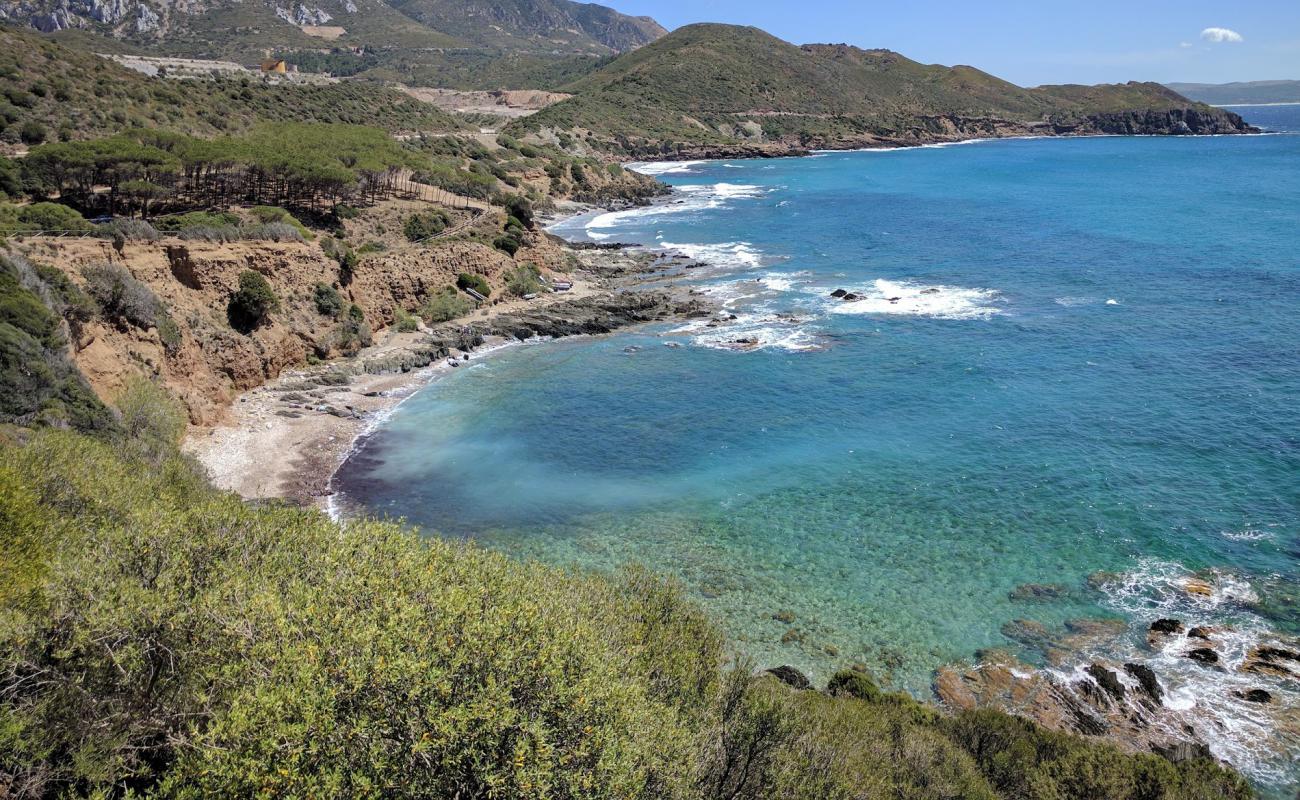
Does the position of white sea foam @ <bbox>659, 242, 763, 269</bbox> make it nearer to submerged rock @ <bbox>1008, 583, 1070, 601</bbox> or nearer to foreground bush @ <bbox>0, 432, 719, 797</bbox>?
submerged rock @ <bbox>1008, 583, 1070, 601</bbox>

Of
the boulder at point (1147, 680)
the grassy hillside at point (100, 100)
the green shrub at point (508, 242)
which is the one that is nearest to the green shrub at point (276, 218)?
the green shrub at point (508, 242)

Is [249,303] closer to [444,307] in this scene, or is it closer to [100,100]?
[444,307]

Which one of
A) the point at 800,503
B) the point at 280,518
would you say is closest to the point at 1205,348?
the point at 800,503

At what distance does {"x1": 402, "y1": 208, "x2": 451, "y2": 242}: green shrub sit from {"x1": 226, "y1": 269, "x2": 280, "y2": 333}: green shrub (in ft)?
59.7

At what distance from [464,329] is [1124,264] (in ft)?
189

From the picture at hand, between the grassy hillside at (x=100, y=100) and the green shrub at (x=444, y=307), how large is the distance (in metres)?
27.7

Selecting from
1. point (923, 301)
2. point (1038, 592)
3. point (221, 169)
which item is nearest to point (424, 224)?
point (221, 169)

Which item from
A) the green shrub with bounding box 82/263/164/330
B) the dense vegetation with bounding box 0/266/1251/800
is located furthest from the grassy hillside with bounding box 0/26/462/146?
the dense vegetation with bounding box 0/266/1251/800

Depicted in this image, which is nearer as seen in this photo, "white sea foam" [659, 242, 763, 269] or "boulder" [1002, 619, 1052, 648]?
"boulder" [1002, 619, 1052, 648]

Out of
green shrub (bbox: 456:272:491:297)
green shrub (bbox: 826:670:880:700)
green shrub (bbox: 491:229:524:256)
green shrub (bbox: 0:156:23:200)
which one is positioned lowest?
green shrub (bbox: 826:670:880:700)

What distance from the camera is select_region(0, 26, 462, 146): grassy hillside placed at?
177ft

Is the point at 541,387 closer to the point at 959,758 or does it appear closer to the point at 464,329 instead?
the point at 464,329

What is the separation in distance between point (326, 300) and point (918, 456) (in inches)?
1353

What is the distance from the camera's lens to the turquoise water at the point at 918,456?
2477 centimetres
